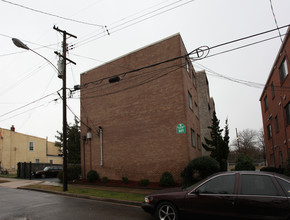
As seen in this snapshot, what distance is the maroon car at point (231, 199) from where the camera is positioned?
17.2ft

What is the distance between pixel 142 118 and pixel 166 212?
35.5 ft

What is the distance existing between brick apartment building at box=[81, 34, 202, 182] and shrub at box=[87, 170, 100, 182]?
440mm

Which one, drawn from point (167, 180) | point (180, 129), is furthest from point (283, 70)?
point (167, 180)

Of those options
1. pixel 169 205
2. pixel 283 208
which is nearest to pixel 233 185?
pixel 283 208

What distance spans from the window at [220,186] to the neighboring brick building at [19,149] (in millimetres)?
35262

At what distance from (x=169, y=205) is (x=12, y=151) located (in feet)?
117

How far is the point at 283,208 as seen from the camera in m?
5.07

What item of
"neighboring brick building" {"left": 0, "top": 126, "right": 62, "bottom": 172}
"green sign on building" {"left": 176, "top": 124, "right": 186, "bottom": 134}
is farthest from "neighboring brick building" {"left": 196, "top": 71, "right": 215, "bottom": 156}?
"neighboring brick building" {"left": 0, "top": 126, "right": 62, "bottom": 172}

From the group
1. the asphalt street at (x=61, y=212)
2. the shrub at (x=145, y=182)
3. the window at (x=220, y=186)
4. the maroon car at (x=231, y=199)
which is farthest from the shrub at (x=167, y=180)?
the window at (x=220, y=186)

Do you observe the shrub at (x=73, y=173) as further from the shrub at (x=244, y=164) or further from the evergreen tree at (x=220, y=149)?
the shrub at (x=244, y=164)

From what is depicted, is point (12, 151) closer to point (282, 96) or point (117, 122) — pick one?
point (117, 122)

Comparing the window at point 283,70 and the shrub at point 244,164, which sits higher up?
the window at point 283,70

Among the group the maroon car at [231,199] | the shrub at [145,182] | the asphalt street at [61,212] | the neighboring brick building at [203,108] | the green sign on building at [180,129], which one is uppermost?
the neighboring brick building at [203,108]

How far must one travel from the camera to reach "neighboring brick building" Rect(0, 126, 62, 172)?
34469 millimetres
